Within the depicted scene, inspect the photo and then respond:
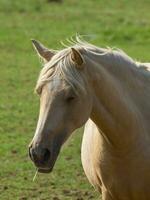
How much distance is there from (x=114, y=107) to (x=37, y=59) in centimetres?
1130

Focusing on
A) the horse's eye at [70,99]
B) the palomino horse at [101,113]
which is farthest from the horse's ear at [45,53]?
the horse's eye at [70,99]

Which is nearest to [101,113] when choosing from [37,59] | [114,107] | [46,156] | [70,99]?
[114,107]

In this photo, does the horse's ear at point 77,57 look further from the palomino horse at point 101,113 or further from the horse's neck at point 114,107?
the horse's neck at point 114,107

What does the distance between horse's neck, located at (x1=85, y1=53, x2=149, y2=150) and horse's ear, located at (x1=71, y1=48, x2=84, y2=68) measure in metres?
0.15

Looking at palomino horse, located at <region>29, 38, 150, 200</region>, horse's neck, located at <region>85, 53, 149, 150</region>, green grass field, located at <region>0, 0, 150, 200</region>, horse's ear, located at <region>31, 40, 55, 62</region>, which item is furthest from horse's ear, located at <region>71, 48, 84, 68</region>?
green grass field, located at <region>0, 0, 150, 200</region>

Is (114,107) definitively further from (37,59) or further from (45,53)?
(37,59)

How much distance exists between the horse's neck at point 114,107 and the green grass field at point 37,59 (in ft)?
1.19

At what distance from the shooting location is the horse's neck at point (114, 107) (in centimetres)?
612

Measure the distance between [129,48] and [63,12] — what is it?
5.43 meters

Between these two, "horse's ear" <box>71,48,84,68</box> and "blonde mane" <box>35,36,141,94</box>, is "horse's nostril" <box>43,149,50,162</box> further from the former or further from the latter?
"horse's ear" <box>71,48,84,68</box>

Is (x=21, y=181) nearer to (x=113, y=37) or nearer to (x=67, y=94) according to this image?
(x=67, y=94)

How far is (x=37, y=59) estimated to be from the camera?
57.3 feet

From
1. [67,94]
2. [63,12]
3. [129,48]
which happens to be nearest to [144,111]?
[67,94]

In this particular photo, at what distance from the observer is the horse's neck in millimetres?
6121
